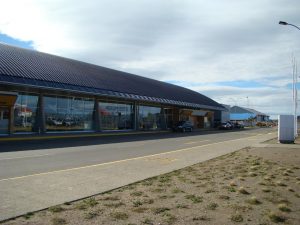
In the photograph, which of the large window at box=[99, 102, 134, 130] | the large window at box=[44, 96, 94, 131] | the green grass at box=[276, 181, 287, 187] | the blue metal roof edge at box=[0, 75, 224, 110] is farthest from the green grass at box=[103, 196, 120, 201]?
the large window at box=[99, 102, 134, 130]

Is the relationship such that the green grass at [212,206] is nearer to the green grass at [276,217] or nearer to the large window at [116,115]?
the green grass at [276,217]

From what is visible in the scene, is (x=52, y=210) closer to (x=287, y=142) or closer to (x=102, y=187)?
(x=102, y=187)

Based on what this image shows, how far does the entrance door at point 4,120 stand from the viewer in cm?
2852

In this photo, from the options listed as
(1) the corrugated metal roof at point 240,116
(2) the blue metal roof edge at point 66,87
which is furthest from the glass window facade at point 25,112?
(1) the corrugated metal roof at point 240,116

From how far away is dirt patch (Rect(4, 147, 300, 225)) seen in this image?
6512mm

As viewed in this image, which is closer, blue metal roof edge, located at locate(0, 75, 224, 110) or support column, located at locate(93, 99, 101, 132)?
blue metal roof edge, located at locate(0, 75, 224, 110)

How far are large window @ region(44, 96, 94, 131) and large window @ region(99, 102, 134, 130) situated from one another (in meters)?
2.12

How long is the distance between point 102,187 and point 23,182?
2117 millimetres

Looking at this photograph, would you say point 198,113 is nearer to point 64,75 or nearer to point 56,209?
point 64,75

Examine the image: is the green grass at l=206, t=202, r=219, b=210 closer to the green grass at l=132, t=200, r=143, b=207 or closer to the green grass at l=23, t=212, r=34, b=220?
the green grass at l=132, t=200, r=143, b=207

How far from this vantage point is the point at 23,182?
983 cm

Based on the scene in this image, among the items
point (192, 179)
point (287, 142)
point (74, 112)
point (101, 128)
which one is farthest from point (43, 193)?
point (101, 128)

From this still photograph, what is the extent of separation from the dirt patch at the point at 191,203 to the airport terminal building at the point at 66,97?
66.6 ft

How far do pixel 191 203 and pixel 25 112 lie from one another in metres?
25.4
